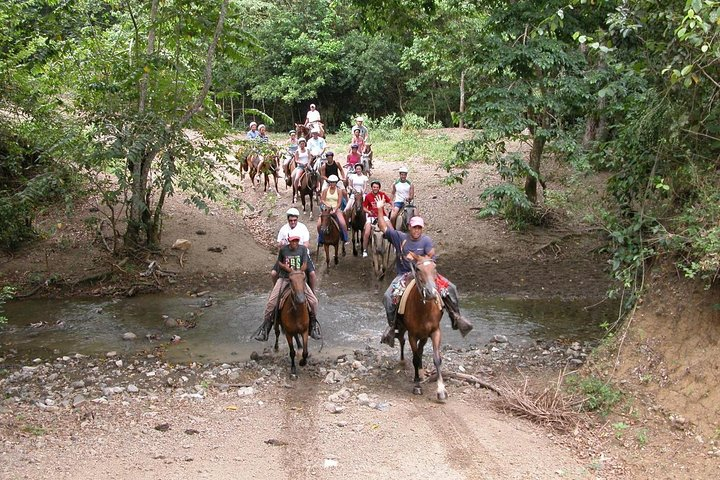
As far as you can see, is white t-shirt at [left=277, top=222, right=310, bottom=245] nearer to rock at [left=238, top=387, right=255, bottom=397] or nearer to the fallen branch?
rock at [left=238, top=387, right=255, bottom=397]

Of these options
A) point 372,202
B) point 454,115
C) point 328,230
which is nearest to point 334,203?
point 328,230

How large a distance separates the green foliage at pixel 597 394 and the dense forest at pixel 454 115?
1.51 metres

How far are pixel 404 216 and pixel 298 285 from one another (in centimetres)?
693

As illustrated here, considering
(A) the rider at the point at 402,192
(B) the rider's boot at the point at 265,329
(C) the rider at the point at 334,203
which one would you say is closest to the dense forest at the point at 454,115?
(A) the rider at the point at 402,192

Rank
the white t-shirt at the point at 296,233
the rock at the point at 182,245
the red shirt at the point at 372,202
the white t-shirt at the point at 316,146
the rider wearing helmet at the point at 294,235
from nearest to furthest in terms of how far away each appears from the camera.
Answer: the rider wearing helmet at the point at 294,235, the white t-shirt at the point at 296,233, the red shirt at the point at 372,202, the rock at the point at 182,245, the white t-shirt at the point at 316,146

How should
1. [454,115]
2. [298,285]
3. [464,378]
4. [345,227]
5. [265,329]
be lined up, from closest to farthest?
[298,285], [464,378], [265,329], [345,227], [454,115]

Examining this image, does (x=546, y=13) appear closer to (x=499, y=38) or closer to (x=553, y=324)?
(x=499, y=38)

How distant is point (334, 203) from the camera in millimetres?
16094

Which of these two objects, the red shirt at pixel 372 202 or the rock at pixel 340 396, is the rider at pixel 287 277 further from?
the red shirt at pixel 372 202

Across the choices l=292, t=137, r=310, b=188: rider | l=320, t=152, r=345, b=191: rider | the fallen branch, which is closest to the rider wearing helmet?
the fallen branch

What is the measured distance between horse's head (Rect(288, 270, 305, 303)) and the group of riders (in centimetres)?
46

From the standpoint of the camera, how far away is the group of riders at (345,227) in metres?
9.60

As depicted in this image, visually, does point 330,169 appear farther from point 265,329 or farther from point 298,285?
point 298,285

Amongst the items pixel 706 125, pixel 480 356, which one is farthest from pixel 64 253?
pixel 706 125
